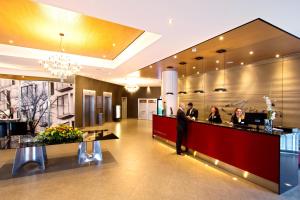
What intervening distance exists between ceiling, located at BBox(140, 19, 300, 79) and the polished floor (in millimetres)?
3339

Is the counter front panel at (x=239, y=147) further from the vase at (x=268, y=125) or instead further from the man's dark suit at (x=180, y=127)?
the vase at (x=268, y=125)

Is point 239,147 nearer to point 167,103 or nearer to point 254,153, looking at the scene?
point 254,153

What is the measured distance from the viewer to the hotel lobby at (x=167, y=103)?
3.19 metres

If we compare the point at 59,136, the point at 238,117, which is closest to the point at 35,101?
the point at 59,136

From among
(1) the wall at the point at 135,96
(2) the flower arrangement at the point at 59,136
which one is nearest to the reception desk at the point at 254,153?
(2) the flower arrangement at the point at 59,136

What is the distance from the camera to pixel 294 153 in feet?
11.2

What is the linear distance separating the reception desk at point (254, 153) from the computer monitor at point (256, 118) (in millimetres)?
355

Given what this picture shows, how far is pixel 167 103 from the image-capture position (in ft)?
27.6

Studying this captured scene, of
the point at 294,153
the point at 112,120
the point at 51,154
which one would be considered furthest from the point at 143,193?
the point at 112,120

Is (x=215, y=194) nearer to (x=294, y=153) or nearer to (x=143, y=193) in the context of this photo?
(x=143, y=193)

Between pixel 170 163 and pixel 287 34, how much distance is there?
14.1 ft

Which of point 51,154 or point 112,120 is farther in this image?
point 112,120

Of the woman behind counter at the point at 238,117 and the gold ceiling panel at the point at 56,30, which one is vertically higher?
the gold ceiling panel at the point at 56,30

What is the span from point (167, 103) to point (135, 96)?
33.7 feet
